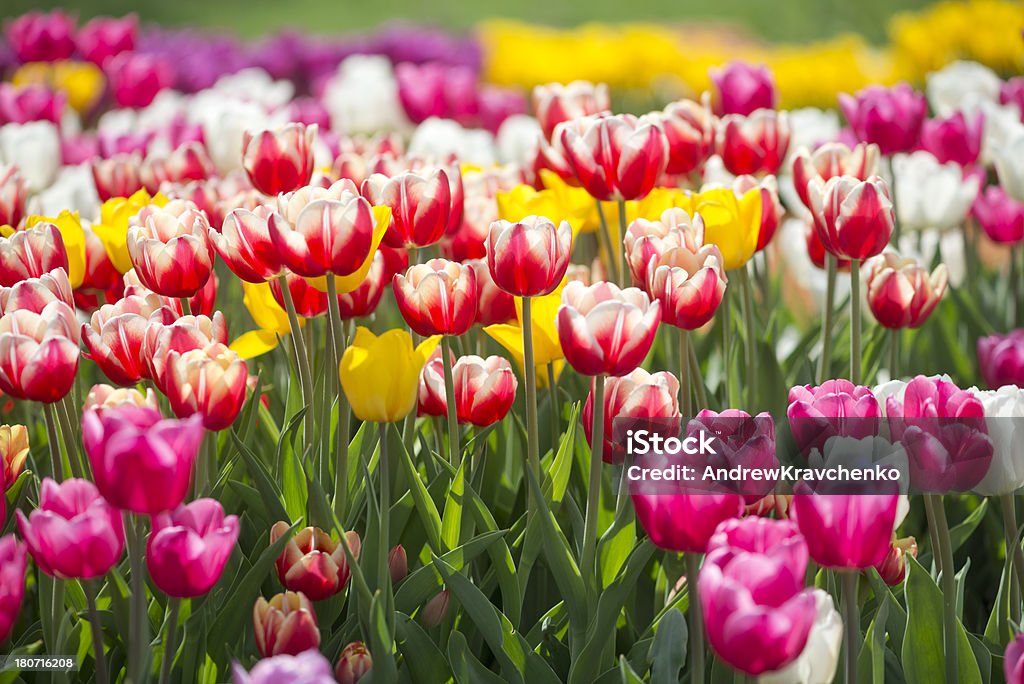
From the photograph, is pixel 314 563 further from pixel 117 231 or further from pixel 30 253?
pixel 117 231

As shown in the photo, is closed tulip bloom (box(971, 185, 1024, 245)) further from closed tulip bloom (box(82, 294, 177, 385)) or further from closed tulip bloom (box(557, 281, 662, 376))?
closed tulip bloom (box(82, 294, 177, 385))

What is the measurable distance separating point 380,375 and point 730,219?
2.19 ft

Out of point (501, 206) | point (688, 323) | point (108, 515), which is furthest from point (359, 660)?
point (501, 206)

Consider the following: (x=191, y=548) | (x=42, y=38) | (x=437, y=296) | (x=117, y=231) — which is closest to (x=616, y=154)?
(x=437, y=296)

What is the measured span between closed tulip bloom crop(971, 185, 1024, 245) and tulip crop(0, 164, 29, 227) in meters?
1.96

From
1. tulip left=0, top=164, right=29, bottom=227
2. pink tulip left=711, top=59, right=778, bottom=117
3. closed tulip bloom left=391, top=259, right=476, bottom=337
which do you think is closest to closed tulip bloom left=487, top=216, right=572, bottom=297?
closed tulip bloom left=391, top=259, right=476, bottom=337

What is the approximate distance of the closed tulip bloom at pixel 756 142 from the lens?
6.71 feet

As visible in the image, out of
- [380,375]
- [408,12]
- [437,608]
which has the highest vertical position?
[380,375]

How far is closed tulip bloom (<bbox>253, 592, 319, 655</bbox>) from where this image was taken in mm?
1134

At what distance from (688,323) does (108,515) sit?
2.43 feet

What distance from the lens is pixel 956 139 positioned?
2.45m

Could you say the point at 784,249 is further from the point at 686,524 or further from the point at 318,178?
the point at 686,524

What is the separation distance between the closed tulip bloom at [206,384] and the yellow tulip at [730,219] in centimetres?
74

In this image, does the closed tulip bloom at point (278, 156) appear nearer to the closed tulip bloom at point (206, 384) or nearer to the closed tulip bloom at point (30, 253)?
the closed tulip bloom at point (30, 253)
